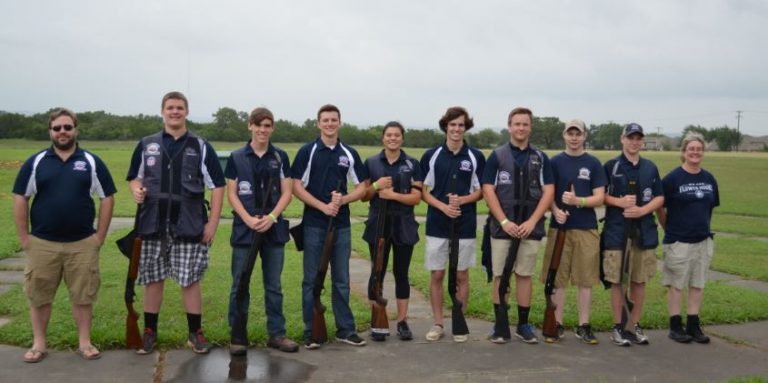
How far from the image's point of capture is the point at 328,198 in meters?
6.46

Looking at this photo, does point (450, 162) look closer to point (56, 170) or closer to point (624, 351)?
point (624, 351)

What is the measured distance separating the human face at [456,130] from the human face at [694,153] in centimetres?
240

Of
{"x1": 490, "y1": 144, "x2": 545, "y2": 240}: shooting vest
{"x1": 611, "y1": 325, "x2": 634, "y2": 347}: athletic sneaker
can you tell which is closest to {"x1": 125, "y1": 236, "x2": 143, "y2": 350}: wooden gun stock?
{"x1": 490, "y1": 144, "x2": 545, "y2": 240}: shooting vest

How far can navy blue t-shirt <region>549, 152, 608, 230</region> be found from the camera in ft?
22.3

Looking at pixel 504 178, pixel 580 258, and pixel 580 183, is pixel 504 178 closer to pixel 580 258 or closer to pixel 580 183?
pixel 580 183

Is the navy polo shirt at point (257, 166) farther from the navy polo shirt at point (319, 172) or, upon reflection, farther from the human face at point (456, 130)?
the human face at point (456, 130)

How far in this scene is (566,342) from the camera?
680 centimetres

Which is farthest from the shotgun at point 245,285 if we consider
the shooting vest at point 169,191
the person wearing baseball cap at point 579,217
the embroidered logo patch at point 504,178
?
the person wearing baseball cap at point 579,217

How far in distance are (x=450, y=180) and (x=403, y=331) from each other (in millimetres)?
1578

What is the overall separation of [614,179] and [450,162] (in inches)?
66.8

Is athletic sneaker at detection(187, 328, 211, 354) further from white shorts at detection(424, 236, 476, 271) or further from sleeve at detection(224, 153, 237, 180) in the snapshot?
white shorts at detection(424, 236, 476, 271)

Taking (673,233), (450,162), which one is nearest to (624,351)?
(673,233)

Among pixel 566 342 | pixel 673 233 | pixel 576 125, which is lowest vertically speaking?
pixel 566 342

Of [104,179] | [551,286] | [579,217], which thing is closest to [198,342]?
[104,179]
